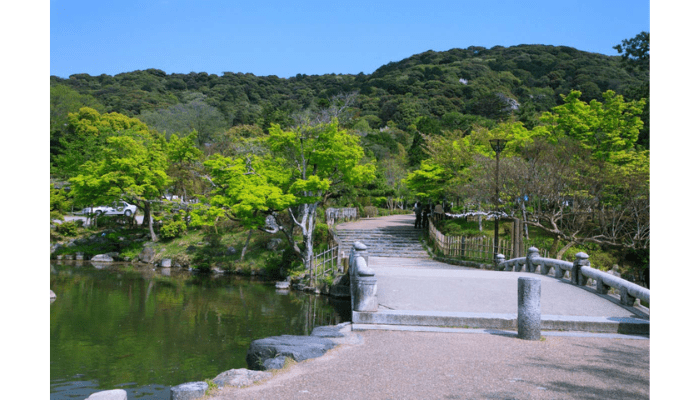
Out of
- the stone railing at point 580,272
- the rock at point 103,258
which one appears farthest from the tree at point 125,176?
the stone railing at point 580,272

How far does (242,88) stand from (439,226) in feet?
228

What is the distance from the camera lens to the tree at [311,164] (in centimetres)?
1942

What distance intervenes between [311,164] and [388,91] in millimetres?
80178

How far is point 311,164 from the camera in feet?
67.4

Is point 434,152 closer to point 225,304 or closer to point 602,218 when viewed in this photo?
point 602,218

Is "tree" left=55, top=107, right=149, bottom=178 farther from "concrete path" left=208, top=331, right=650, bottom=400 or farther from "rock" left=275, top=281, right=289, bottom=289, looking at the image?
"concrete path" left=208, top=331, right=650, bottom=400

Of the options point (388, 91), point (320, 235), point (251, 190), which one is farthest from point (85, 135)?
point (388, 91)

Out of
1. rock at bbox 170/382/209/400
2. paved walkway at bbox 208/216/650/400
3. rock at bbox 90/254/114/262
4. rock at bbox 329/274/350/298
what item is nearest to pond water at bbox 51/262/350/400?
rock at bbox 329/274/350/298

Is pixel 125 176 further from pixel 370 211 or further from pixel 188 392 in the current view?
pixel 188 392

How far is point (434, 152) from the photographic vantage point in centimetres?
2627

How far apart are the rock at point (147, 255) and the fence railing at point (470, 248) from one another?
1481 centimetres

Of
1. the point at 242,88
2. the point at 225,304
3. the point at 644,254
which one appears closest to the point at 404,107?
the point at 242,88

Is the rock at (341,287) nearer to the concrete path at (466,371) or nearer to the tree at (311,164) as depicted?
the tree at (311,164)

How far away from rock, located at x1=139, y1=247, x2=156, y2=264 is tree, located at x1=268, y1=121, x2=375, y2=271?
922cm
